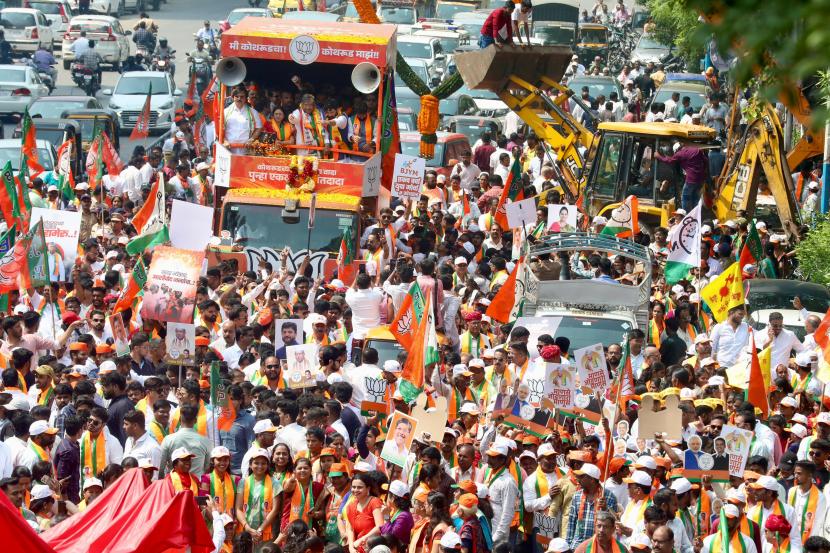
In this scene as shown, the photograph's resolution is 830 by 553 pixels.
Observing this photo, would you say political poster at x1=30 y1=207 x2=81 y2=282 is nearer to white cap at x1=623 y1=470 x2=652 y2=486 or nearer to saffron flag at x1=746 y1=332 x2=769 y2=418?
saffron flag at x1=746 y1=332 x2=769 y2=418

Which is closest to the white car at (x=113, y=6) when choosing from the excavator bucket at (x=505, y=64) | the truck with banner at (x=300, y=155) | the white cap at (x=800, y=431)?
the excavator bucket at (x=505, y=64)

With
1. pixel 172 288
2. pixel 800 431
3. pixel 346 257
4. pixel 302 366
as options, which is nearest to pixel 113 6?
pixel 346 257

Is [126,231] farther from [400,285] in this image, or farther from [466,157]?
[466,157]

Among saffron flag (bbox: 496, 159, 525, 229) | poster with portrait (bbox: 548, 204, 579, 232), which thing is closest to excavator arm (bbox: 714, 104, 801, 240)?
poster with portrait (bbox: 548, 204, 579, 232)

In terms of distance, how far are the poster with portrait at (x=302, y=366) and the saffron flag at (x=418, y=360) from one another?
73 centimetres

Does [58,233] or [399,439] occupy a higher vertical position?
[399,439]

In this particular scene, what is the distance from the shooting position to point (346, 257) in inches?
757

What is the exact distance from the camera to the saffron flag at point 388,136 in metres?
21.3

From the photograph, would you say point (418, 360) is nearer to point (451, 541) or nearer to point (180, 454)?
point (180, 454)

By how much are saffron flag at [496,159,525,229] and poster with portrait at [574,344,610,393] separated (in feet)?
27.5

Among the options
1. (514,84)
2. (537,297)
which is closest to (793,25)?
(537,297)

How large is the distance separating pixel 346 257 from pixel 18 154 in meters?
9.18

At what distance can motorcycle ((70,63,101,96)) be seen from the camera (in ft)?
136

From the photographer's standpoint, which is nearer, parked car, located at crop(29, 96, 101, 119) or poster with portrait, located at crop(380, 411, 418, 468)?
poster with portrait, located at crop(380, 411, 418, 468)
